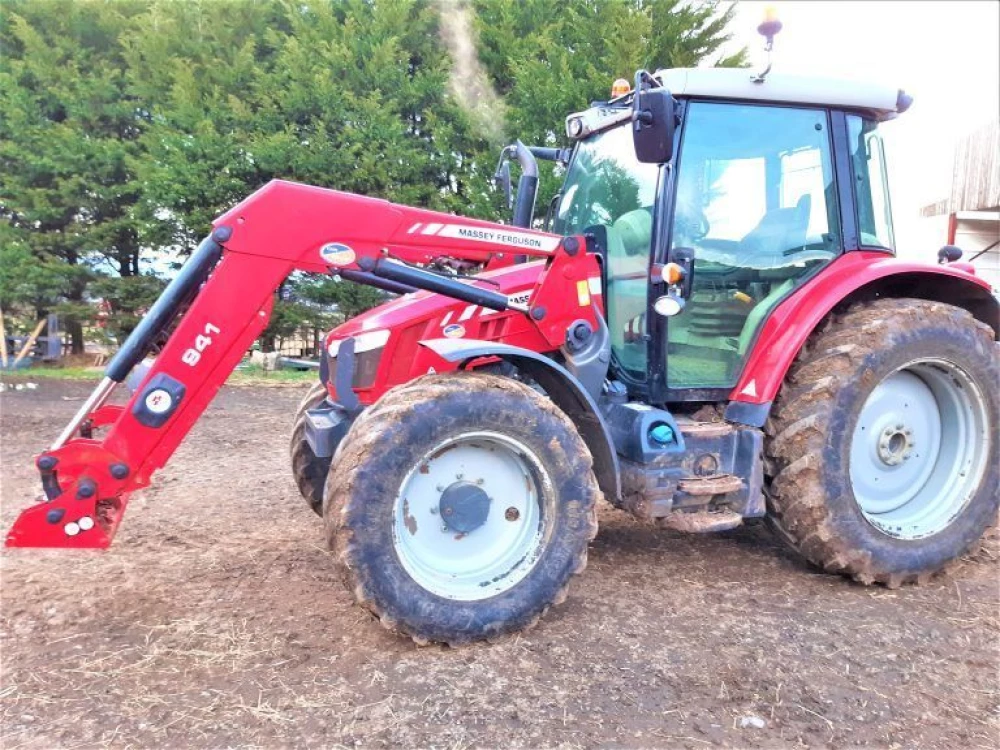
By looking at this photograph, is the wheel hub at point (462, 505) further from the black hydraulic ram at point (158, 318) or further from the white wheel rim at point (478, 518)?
the black hydraulic ram at point (158, 318)

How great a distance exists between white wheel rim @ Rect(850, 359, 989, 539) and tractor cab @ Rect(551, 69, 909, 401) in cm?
70

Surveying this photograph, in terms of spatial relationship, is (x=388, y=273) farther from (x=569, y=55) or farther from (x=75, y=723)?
(x=569, y=55)

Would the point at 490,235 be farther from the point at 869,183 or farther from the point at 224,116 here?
the point at 224,116

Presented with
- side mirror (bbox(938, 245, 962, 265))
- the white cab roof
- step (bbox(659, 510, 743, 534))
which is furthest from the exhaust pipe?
side mirror (bbox(938, 245, 962, 265))

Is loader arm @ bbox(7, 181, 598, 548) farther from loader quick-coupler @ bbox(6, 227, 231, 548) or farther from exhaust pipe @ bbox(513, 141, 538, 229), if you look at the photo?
exhaust pipe @ bbox(513, 141, 538, 229)

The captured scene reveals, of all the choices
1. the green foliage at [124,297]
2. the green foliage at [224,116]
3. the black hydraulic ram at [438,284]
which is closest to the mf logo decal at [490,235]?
the black hydraulic ram at [438,284]

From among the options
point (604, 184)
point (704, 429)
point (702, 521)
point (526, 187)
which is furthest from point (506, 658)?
point (526, 187)

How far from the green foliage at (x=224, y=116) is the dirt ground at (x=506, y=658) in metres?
7.93

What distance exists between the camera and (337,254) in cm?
306

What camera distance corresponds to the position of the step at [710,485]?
3348 mm

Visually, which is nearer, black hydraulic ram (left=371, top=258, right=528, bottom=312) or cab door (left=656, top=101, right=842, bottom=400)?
black hydraulic ram (left=371, top=258, right=528, bottom=312)

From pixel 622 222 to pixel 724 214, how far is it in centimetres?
48

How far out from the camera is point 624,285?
145 inches

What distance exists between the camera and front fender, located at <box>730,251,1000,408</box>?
3.45 meters
